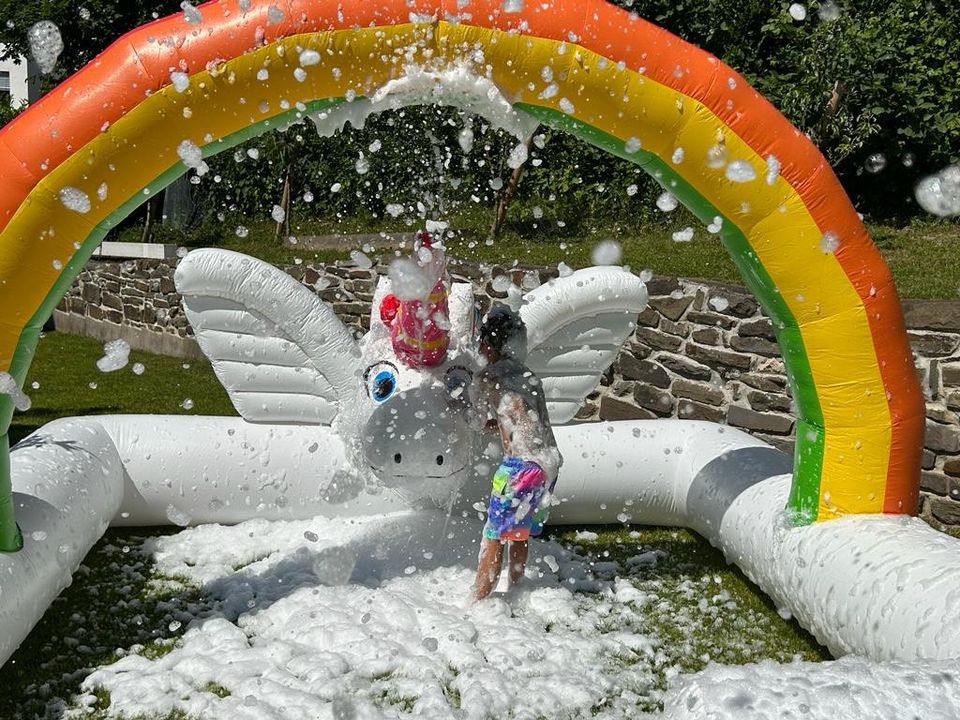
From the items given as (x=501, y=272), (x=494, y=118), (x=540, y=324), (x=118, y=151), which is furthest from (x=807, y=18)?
(x=118, y=151)

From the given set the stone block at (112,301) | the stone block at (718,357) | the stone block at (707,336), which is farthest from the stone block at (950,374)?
the stone block at (112,301)

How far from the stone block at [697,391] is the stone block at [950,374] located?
1.47 meters

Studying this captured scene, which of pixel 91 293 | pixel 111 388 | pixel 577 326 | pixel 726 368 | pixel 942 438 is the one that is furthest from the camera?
pixel 91 293

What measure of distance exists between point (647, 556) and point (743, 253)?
154 cm

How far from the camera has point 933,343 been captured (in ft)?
16.2

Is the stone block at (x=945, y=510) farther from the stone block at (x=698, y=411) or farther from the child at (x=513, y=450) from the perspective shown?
the child at (x=513, y=450)

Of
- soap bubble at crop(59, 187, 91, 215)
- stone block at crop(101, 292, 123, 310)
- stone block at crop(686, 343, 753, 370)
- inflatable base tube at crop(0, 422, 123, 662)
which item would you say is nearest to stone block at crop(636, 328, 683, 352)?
stone block at crop(686, 343, 753, 370)

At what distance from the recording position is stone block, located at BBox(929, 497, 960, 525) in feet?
16.4

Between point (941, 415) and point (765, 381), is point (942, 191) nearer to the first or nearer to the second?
point (765, 381)

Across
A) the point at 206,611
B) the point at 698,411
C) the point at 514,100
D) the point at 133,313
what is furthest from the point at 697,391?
the point at 133,313

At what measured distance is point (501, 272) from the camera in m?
7.92

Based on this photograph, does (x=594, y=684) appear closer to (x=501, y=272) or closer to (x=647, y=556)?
(x=647, y=556)

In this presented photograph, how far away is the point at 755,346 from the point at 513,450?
8.79ft

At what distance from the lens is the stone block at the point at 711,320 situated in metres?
6.05
